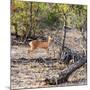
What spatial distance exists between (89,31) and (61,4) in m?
0.46

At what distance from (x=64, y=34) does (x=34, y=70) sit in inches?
20.7

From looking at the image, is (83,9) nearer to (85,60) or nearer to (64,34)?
(64,34)

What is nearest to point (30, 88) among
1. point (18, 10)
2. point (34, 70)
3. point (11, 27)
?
point (34, 70)

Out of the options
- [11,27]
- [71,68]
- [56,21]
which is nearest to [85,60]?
[71,68]

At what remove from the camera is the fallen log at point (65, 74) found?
7.88 ft

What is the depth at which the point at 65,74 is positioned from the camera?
8.02 ft

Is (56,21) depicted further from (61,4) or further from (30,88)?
(30,88)

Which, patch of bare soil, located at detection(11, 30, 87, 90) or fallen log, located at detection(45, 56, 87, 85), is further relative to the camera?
fallen log, located at detection(45, 56, 87, 85)

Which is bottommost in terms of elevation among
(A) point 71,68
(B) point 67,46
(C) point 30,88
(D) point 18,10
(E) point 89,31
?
(C) point 30,88

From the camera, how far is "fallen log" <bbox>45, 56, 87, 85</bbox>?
7.88ft

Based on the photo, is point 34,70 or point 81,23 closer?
point 34,70

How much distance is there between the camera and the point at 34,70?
2.36 meters

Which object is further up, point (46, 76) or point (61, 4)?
point (61, 4)

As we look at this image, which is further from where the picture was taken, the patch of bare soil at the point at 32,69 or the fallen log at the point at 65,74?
the fallen log at the point at 65,74
